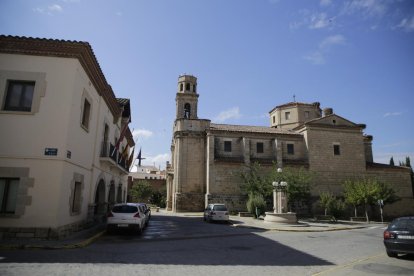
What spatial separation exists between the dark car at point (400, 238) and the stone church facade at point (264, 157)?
23.7 metres

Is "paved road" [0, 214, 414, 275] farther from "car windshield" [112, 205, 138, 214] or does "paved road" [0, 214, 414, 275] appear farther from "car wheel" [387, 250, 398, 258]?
"car windshield" [112, 205, 138, 214]

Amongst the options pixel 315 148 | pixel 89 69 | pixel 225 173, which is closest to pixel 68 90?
pixel 89 69

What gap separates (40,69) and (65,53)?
1.18m

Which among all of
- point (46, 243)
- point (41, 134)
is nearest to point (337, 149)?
point (41, 134)

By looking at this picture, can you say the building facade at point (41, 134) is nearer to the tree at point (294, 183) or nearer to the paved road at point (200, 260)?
the paved road at point (200, 260)

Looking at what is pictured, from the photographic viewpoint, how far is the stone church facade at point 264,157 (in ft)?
110

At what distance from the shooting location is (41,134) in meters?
11.5

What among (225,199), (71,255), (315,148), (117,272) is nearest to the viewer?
(117,272)

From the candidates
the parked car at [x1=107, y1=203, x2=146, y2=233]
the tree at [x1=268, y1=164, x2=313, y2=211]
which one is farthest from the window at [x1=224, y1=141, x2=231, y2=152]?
the parked car at [x1=107, y1=203, x2=146, y2=233]

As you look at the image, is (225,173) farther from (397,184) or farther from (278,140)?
(397,184)

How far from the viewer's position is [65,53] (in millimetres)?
12109

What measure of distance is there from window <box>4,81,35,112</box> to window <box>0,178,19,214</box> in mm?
2837

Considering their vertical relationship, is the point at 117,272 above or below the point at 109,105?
below

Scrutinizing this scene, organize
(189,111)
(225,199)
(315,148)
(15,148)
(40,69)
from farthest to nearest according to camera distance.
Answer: (189,111) < (315,148) < (225,199) < (40,69) < (15,148)
